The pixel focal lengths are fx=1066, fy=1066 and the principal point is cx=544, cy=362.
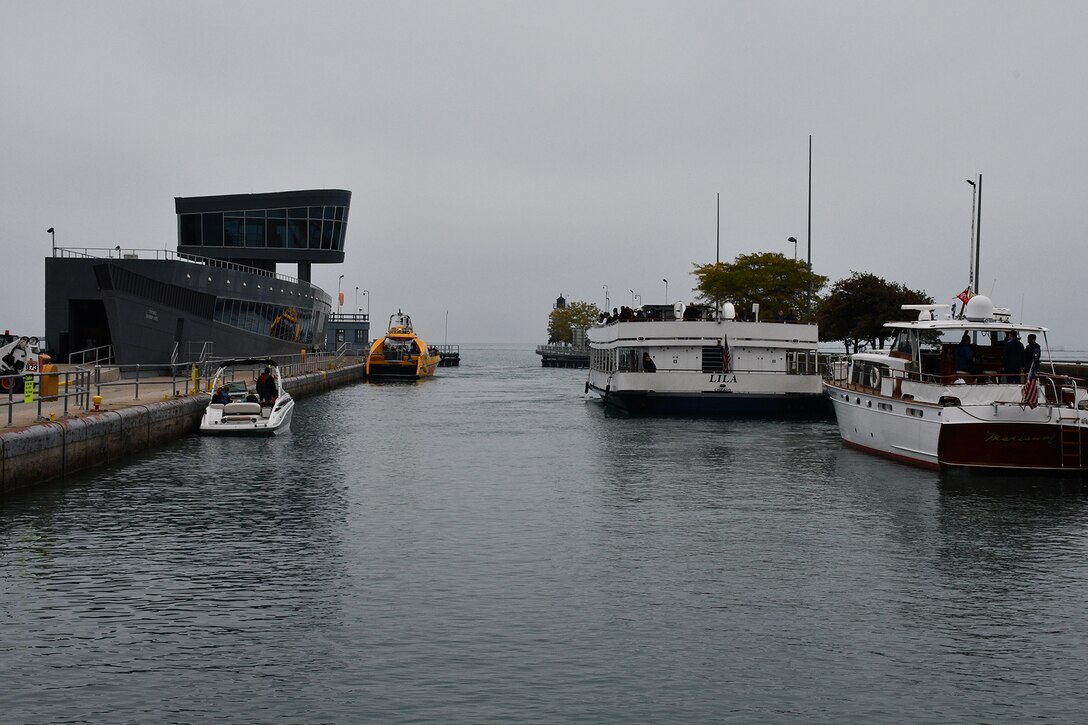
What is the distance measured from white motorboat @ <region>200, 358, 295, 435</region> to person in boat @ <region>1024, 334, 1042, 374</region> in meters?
25.2

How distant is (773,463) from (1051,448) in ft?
26.1

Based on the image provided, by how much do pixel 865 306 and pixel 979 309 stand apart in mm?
57439

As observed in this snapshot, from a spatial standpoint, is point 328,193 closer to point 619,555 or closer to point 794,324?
point 794,324

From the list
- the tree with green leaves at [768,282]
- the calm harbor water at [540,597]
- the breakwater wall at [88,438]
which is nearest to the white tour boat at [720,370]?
the calm harbor water at [540,597]

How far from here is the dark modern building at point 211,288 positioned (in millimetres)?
58172

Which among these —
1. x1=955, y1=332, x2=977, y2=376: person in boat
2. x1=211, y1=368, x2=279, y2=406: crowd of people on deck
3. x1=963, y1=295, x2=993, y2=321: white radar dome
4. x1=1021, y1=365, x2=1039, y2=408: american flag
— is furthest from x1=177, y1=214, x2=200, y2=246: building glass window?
x1=1021, y1=365, x2=1039, y2=408: american flag

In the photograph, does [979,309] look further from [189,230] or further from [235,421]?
[189,230]

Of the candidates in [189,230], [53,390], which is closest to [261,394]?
[53,390]

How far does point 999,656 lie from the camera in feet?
42.6

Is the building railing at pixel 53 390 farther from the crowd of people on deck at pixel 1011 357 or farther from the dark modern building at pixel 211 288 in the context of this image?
the crowd of people on deck at pixel 1011 357

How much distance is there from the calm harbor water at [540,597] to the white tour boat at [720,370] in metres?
19.4

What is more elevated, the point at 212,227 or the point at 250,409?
the point at 212,227

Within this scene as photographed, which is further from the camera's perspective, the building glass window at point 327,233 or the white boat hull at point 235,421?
the building glass window at point 327,233

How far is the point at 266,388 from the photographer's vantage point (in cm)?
4172
